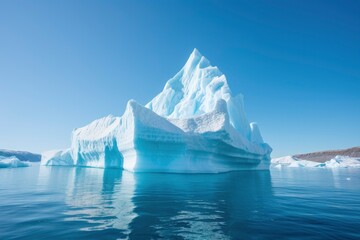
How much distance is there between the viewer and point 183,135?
1738 cm

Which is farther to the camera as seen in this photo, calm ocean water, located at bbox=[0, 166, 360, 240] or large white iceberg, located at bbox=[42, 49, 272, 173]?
large white iceberg, located at bbox=[42, 49, 272, 173]

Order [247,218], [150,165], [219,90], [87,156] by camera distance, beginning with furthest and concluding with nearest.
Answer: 1. [87,156]
2. [219,90]
3. [150,165]
4. [247,218]

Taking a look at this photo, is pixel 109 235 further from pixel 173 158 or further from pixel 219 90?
pixel 219 90

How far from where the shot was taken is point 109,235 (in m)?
3.79

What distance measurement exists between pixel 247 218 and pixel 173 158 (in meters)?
13.4

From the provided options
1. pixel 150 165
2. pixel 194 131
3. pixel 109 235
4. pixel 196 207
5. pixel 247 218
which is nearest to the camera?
pixel 109 235

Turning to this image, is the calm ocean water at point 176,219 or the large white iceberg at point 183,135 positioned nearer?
the calm ocean water at point 176,219

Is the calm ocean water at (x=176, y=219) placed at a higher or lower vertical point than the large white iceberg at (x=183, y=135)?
lower

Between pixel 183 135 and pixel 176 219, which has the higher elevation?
pixel 183 135

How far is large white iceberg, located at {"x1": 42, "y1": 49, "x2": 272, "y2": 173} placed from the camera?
17391mm

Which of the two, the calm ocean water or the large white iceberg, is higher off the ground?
the large white iceberg

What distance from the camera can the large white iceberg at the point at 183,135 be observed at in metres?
17.4

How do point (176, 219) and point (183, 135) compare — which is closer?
point (176, 219)

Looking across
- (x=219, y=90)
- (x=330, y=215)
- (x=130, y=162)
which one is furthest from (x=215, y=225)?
(x=219, y=90)
